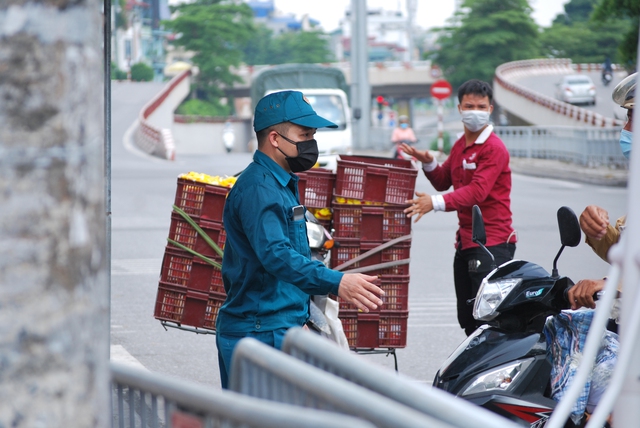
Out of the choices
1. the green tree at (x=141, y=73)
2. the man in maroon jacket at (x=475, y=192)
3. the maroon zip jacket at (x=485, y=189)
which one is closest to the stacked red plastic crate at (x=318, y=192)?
the man in maroon jacket at (x=475, y=192)

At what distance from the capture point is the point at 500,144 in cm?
530

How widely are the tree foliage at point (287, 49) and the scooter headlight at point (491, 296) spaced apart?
113 metres

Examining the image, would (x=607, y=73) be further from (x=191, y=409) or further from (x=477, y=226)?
(x=191, y=409)

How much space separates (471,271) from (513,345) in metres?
1.37

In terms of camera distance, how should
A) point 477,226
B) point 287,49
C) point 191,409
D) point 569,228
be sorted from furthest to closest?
point 287,49, point 477,226, point 569,228, point 191,409

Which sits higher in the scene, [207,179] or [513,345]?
[207,179]

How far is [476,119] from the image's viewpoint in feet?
17.3

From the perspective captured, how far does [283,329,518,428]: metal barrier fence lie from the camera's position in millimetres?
1520

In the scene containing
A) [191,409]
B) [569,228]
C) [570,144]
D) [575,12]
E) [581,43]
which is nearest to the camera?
[191,409]

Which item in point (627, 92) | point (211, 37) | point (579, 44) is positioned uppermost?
point (211, 37)

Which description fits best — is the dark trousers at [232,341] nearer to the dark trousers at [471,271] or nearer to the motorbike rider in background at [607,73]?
the dark trousers at [471,271]

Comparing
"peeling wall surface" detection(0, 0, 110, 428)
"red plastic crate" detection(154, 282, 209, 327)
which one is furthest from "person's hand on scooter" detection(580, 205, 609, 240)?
"peeling wall surface" detection(0, 0, 110, 428)

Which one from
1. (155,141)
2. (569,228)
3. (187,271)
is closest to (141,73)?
(155,141)

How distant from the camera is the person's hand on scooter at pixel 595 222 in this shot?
342 centimetres
